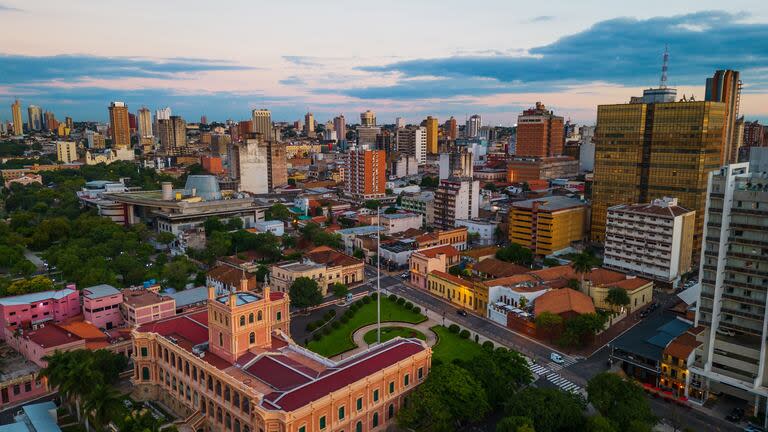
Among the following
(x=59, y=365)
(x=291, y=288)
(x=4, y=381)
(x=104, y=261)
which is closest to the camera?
(x=59, y=365)

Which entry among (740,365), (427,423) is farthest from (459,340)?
(740,365)

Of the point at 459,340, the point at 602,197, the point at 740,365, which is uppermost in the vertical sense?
the point at 602,197

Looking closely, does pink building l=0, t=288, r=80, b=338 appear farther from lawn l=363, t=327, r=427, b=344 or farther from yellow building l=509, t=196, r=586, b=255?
yellow building l=509, t=196, r=586, b=255

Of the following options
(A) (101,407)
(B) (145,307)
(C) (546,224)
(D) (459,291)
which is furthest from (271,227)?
(A) (101,407)

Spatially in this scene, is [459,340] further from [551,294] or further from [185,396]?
[185,396]

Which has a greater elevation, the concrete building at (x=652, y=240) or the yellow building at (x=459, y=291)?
the concrete building at (x=652, y=240)

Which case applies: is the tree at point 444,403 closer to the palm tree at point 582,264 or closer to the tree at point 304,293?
the tree at point 304,293

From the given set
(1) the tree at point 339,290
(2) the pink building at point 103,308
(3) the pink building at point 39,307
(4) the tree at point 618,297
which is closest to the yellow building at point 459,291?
(1) the tree at point 339,290
